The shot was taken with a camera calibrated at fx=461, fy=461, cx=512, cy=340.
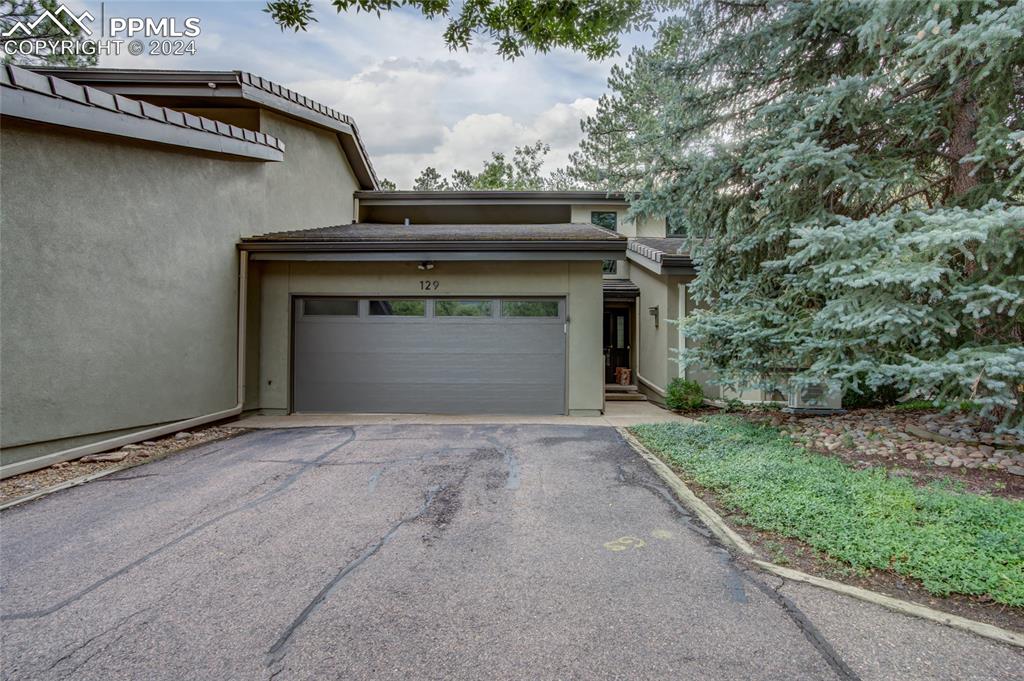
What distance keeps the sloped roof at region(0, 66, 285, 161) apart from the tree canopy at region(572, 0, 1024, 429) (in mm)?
5918

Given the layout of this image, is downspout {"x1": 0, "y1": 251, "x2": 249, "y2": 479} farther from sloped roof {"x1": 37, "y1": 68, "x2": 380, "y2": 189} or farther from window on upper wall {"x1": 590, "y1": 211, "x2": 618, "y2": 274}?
window on upper wall {"x1": 590, "y1": 211, "x2": 618, "y2": 274}

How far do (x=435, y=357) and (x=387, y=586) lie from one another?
19.0 ft

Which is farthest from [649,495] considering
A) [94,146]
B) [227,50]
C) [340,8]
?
[227,50]

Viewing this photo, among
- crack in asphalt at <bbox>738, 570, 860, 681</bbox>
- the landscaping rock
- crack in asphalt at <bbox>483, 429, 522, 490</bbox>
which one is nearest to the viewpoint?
crack in asphalt at <bbox>738, 570, 860, 681</bbox>

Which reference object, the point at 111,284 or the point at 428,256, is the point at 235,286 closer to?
the point at 111,284

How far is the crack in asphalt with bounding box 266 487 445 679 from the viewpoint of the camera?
2.12 metres

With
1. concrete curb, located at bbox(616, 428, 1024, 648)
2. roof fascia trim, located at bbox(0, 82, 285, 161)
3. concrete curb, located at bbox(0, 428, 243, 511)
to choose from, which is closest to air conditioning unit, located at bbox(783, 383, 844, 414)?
concrete curb, located at bbox(616, 428, 1024, 648)

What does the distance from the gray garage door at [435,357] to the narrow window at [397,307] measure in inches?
0.7

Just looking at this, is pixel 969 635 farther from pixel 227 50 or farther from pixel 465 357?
pixel 227 50

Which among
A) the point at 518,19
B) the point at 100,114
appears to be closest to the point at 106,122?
the point at 100,114

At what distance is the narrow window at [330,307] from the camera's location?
8.43m

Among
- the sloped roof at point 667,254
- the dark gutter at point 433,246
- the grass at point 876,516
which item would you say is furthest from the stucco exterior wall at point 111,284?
the sloped roof at point 667,254

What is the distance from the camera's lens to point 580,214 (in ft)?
46.4

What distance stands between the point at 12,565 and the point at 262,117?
830cm
